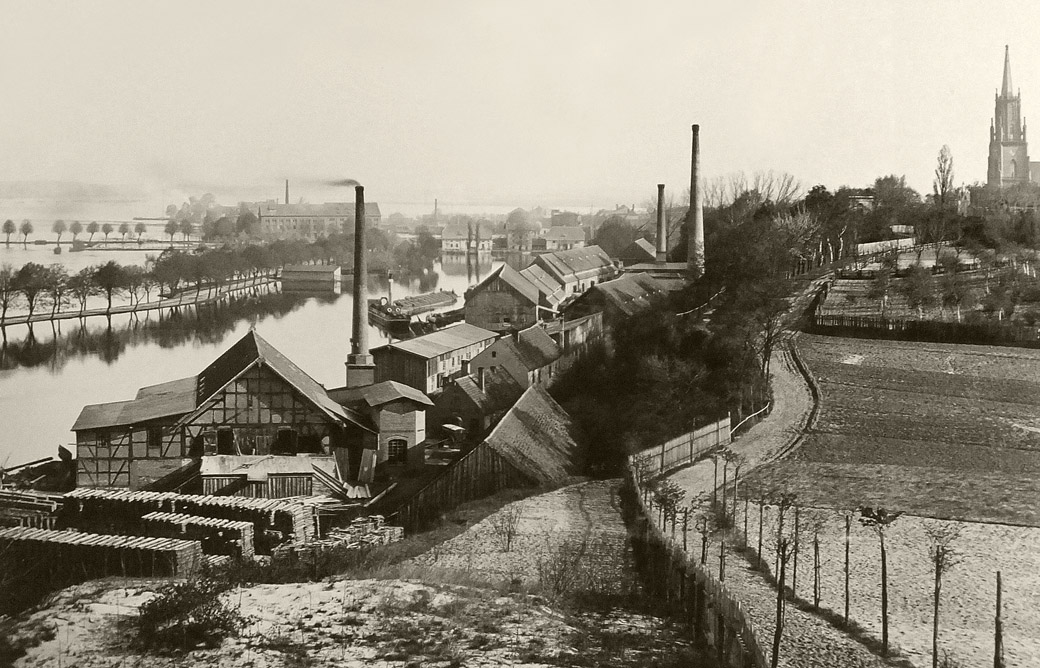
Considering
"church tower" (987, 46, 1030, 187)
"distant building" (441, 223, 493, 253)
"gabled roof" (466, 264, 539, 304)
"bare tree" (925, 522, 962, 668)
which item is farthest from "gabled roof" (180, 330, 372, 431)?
"gabled roof" (466, 264, 539, 304)

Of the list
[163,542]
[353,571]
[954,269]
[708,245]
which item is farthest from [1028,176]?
[708,245]

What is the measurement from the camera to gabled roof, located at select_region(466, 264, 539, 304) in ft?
57.4

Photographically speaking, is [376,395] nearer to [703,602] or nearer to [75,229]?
[75,229]

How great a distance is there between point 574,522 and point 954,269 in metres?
4.19

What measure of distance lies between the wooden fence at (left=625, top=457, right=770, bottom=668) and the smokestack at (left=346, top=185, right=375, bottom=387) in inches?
136

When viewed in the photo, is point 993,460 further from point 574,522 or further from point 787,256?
point 787,256

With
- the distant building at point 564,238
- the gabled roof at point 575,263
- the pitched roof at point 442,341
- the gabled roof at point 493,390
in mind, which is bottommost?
the gabled roof at point 493,390

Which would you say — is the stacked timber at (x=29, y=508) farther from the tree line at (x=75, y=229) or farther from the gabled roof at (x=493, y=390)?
the gabled roof at (x=493, y=390)

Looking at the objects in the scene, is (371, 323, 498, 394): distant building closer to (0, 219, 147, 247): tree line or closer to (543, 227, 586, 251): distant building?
(543, 227, 586, 251): distant building

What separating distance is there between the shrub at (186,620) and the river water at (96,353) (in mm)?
2119

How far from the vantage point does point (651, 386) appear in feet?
31.8

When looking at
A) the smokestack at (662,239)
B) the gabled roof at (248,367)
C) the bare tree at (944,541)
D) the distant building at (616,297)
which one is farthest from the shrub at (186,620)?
the smokestack at (662,239)

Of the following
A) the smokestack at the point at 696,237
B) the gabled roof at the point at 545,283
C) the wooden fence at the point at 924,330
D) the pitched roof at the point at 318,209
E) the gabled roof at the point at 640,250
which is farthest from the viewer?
the gabled roof at the point at 640,250

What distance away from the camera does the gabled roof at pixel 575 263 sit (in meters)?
20.7
